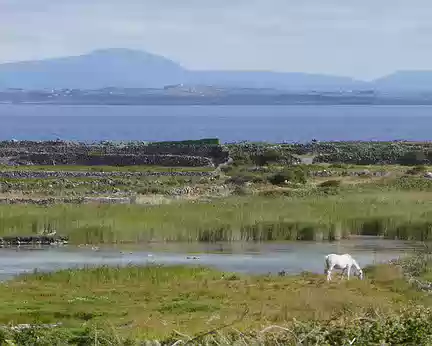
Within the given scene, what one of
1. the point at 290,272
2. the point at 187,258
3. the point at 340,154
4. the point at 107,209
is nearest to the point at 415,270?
the point at 290,272

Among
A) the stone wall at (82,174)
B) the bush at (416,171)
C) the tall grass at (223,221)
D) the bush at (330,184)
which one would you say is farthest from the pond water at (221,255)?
the stone wall at (82,174)

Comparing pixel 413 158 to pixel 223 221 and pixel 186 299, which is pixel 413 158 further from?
pixel 186 299

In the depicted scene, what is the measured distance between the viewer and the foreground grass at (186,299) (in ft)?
67.1

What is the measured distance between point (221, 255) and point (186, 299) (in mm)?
10049

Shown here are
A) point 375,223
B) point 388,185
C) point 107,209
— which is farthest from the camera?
point 388,185

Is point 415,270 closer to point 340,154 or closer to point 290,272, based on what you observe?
point 290,272

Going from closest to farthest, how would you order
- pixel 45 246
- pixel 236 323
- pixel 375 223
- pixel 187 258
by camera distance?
1. pixel 236 323
2. pixel 187 258
3. pixel 45 246
4. pixel 375 223

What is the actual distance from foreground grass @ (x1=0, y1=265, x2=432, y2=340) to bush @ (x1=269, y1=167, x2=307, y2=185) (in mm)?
28239

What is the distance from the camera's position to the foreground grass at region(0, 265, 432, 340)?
20453 millimetres

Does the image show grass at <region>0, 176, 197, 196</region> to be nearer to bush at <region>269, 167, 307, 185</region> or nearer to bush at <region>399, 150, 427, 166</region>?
bush at <region>269, 167, 307, 185</region>

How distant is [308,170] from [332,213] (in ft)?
79.2

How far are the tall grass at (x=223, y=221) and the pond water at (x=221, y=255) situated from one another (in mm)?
855

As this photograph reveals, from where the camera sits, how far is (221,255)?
3403 cm

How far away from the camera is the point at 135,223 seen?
3794 centimetres
